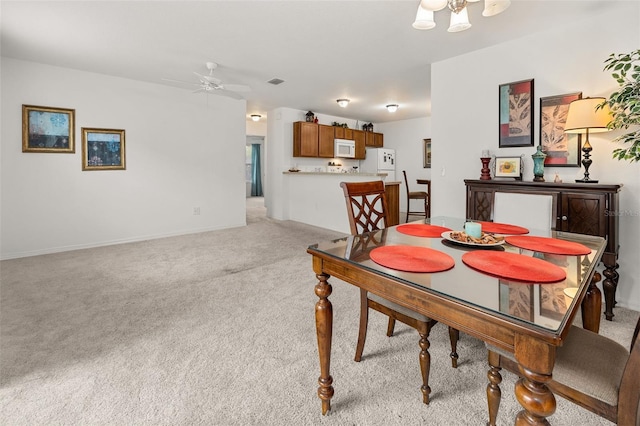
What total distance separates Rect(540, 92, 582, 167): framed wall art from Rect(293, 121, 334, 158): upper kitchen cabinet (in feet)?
14.0

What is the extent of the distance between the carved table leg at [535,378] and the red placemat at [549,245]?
712 mm

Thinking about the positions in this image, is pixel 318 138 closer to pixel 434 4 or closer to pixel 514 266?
pixel 434 4

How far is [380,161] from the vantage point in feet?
24.3

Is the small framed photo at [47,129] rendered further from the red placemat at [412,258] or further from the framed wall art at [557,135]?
the framed wall art at [557,135]

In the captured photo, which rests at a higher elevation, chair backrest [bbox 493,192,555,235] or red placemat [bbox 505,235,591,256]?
chair backrest [bbox 493,192,555,235]

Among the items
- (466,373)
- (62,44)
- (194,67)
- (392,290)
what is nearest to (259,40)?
(194,67)

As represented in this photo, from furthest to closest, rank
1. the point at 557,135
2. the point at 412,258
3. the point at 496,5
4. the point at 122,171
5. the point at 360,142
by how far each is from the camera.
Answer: the point at 360,142 → the point at 122,171 → the point at 557,135 → the point at 496,5 → the point at 412,258

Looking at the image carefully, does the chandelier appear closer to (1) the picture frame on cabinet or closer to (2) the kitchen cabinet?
(2) the kitchen cabinet

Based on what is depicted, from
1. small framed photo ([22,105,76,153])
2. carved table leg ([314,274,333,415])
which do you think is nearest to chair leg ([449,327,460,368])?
carved table leg ([314,274,333,415])

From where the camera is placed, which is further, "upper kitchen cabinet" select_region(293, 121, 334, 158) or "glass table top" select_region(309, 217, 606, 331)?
"upper kitchen cabinet" select_region(293, 121, 334, 158)

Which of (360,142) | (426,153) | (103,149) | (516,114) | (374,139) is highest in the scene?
(374,139)

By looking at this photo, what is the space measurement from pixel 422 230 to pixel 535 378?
3.42 ft

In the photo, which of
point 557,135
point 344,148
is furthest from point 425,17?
point 344,148

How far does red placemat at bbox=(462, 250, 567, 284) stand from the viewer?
1000mm
